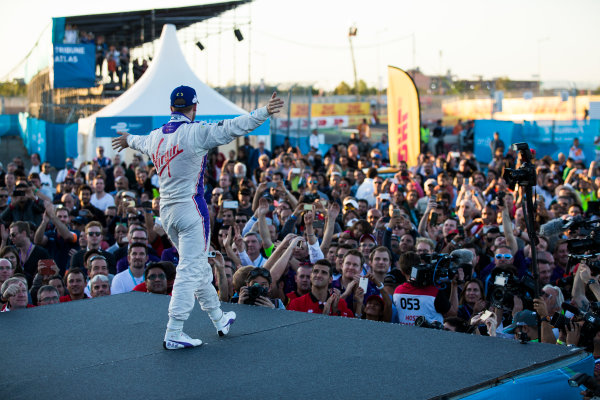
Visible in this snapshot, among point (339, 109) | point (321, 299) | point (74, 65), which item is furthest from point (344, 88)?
point (321, 299)

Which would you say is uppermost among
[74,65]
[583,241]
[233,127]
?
[74,65]

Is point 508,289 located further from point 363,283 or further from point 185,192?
point 185,192

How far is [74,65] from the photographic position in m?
22.6

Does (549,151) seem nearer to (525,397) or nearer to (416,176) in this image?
(416,176)

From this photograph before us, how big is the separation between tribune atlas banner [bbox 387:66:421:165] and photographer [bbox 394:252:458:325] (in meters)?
9.66

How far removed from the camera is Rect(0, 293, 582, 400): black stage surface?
4230mm

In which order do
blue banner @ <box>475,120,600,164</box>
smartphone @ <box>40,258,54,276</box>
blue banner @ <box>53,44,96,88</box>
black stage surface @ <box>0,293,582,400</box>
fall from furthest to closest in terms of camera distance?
1. blue banner @ <box>53,44,96,88</box>
2. blue banner @ <box>475,120,600,164</box>
3. smartphone @ <box>40,258,54,276</box>
4. black stage surface @ <box>0,293,582,400</box>

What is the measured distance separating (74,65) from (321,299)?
18.1 meters

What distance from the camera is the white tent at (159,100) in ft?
47.5

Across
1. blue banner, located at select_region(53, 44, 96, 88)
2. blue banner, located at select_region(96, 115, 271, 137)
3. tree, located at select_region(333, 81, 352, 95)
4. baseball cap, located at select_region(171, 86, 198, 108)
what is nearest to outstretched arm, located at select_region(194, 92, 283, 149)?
baseball cap, located at select_region(171, 86, 198, 108)

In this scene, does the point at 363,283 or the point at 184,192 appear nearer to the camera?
the point at 184,192

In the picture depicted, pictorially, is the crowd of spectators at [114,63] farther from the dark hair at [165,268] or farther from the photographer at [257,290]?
Result: the photographer at [257,290]

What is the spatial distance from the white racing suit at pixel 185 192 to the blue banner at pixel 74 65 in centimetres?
1855

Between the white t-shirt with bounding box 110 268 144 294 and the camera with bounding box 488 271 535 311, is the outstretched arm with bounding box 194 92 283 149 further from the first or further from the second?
the white t-shirt with bounding box 110 268 144 294
